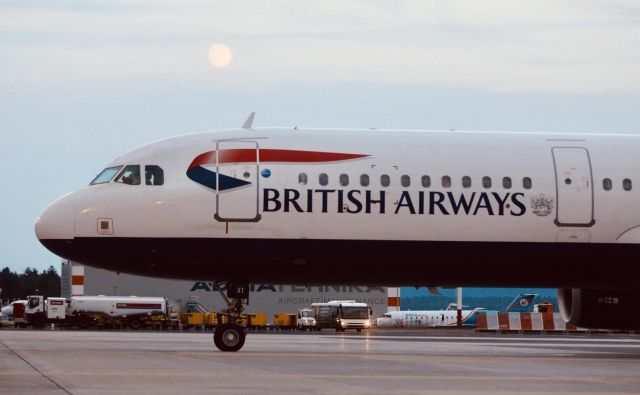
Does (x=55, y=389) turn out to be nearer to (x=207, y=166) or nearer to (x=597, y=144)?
(x=207, y=166)

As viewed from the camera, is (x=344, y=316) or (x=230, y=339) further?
(x=344, y=316)

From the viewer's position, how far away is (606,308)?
123ft

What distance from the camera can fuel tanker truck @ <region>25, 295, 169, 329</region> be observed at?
99438 millimetres

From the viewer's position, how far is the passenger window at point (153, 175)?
114ft

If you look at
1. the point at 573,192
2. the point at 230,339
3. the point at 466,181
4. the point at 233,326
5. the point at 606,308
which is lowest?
the point at 230,339

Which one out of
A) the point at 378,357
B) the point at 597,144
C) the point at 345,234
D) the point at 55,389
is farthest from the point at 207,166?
the point at 55,389

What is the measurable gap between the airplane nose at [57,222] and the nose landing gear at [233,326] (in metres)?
4.54

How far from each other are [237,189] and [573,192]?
902cm

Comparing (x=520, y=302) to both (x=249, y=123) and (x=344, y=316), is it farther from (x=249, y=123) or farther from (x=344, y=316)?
(x=249, y=123)

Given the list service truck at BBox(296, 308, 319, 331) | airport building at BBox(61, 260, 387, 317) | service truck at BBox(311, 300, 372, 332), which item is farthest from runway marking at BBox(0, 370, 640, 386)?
airport building at BBox(61, 260, 387, 317)

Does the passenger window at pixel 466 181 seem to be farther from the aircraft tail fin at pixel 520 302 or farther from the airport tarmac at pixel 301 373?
the aircraft tail fin at pixel 520 302

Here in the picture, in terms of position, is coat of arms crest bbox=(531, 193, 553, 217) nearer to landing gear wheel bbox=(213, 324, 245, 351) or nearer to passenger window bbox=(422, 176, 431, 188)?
passenger window bbox=(422, 176, 431, 188)

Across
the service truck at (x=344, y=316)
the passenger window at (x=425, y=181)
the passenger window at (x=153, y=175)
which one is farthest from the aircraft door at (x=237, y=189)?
the service truck at (x=344, y=316)


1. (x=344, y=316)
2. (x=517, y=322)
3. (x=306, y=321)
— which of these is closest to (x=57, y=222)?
(x=517, y=322)
